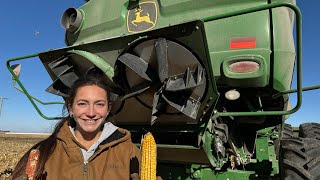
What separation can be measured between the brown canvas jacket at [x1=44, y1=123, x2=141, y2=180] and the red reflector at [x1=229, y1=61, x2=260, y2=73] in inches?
62.2

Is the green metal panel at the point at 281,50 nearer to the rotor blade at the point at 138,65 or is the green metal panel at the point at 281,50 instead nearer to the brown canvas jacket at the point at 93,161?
the rotor blade at the point at 138,65

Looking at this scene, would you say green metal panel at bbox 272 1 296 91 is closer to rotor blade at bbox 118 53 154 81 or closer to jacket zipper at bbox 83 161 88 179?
rotor blade at bbox 118 53 154 81

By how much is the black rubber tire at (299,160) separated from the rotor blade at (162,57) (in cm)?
170

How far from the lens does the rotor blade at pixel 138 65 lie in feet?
10.1

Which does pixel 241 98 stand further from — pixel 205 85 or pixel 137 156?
pixel 137 156

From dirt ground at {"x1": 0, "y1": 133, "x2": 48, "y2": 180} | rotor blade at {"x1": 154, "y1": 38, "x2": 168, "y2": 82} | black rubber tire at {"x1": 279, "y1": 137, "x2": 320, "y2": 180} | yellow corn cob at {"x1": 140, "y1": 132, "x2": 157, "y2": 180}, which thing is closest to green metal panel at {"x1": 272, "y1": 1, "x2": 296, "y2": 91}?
black rubber tire at {"x1": 279, "y1": 137, "x2": 320, "y2": 180}

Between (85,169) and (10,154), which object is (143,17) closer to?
(85,169)

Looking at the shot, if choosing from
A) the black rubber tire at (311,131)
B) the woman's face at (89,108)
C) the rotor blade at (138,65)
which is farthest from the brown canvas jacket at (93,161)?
the black rubber tire at (311,131)

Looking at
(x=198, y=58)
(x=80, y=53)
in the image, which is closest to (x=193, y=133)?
(x=198, y=58)

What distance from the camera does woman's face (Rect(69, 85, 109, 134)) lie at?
2.29m

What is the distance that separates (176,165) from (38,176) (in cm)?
241

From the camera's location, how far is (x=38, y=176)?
6.77 ft

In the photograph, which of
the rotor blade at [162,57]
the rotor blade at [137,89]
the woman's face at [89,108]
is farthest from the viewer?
the rotor blade at [137,89]

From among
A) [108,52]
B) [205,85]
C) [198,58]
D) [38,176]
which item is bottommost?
[38,176]
